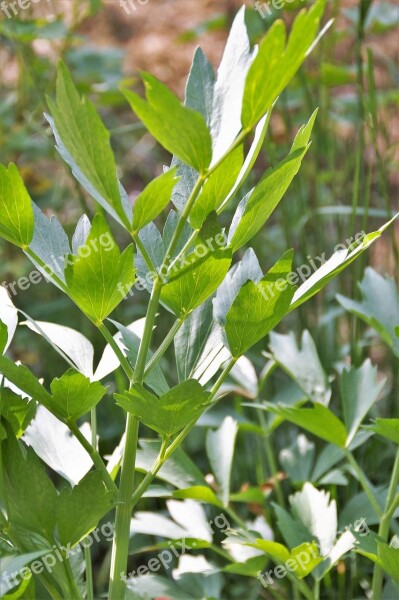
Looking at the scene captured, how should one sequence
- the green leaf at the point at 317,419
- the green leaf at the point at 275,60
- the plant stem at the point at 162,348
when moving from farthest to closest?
the green leaf at the point at 317,419, the plant stem at the point at 162,348, the green leaf at the point at 275,60

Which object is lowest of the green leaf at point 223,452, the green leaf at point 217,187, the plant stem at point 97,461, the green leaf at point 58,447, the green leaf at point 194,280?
the green leaf at point 223,452

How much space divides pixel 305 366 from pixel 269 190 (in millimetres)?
296

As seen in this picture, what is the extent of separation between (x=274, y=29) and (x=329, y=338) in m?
0.98

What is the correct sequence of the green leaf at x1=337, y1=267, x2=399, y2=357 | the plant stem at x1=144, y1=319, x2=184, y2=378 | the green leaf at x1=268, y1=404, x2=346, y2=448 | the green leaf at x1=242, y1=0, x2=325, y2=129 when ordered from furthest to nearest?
→ the green leaf at x1=337, y1=267, x2=399, y2=357, the green leaf at x1=268, y1=404, x2=346, y2=448, the plant stem at x1=144, y1=319, x2=184, y2=378, the green leaf at x1=242, y1=0, x2=325, y2=129

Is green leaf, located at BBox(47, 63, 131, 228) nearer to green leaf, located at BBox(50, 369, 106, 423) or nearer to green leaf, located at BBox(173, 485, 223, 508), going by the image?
green leaf, located at BBox(50, 369, 106, 423)

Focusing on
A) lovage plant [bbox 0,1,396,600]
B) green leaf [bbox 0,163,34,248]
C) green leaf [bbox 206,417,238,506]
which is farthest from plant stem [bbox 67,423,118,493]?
green leaf [bbox 206,417,238,506]

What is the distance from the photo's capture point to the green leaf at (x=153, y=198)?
41 centimetres

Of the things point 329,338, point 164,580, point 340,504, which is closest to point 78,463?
point 164,580

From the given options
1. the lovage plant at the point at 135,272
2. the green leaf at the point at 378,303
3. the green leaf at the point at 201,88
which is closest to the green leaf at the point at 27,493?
the lovage plant at the point at 135,272

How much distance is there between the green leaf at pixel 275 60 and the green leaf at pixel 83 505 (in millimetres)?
209

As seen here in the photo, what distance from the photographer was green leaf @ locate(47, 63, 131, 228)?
389 millimetres

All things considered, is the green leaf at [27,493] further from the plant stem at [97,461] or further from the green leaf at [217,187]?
the green leaf at [217,187]

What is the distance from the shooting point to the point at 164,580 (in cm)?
62

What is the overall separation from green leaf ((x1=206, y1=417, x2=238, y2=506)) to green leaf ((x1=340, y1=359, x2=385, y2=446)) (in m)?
0.10
